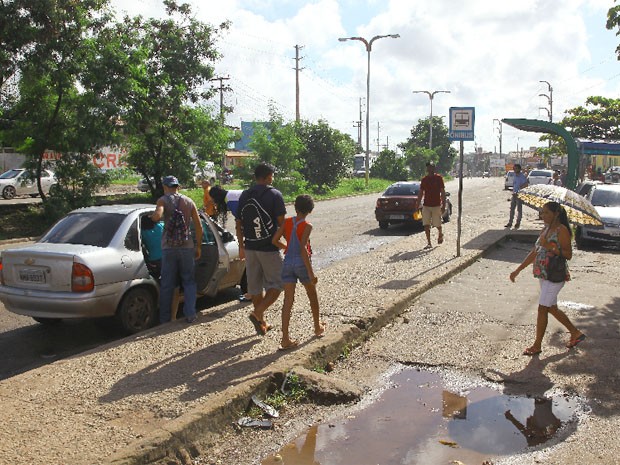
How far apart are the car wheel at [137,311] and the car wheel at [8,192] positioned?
1056 inches

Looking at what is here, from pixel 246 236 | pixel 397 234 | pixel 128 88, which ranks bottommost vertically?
pixel 397 234

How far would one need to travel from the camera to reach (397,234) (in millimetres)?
17969

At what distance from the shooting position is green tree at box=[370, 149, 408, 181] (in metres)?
66.8

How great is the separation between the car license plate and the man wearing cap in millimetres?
1229

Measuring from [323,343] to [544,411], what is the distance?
207cm

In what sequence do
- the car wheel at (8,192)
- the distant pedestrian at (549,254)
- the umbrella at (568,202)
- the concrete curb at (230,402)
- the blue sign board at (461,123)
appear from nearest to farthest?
the concrete curb at (230,402) < the distant pedestrian at (549,254) < the umbrella at (568,202) < the blue sign board at (461,123) < the car wheel at (8,192)

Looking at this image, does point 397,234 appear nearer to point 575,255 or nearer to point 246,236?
point 575,255

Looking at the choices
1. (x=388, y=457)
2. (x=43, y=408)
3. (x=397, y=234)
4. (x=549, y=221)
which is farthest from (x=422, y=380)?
(x=397, y=234)

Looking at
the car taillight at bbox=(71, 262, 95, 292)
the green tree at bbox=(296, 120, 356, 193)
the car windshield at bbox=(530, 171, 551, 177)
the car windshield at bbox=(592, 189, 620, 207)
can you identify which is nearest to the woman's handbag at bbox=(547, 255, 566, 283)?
the car taillight at bbox=(71, 262, 95, 292)

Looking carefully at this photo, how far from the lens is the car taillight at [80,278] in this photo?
666cm

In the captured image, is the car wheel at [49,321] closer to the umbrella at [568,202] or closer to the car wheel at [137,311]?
the car wheel at [137,311]

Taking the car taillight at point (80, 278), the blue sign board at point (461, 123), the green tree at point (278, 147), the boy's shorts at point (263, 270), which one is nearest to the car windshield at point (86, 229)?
the car taillight at point (80, 278)

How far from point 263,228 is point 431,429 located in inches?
102

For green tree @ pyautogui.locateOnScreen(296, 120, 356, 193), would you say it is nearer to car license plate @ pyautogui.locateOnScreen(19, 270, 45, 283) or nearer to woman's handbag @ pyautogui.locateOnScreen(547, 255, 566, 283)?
car license plate @ pyautogui.locateOnScreen(19, 270, 45, 283)
